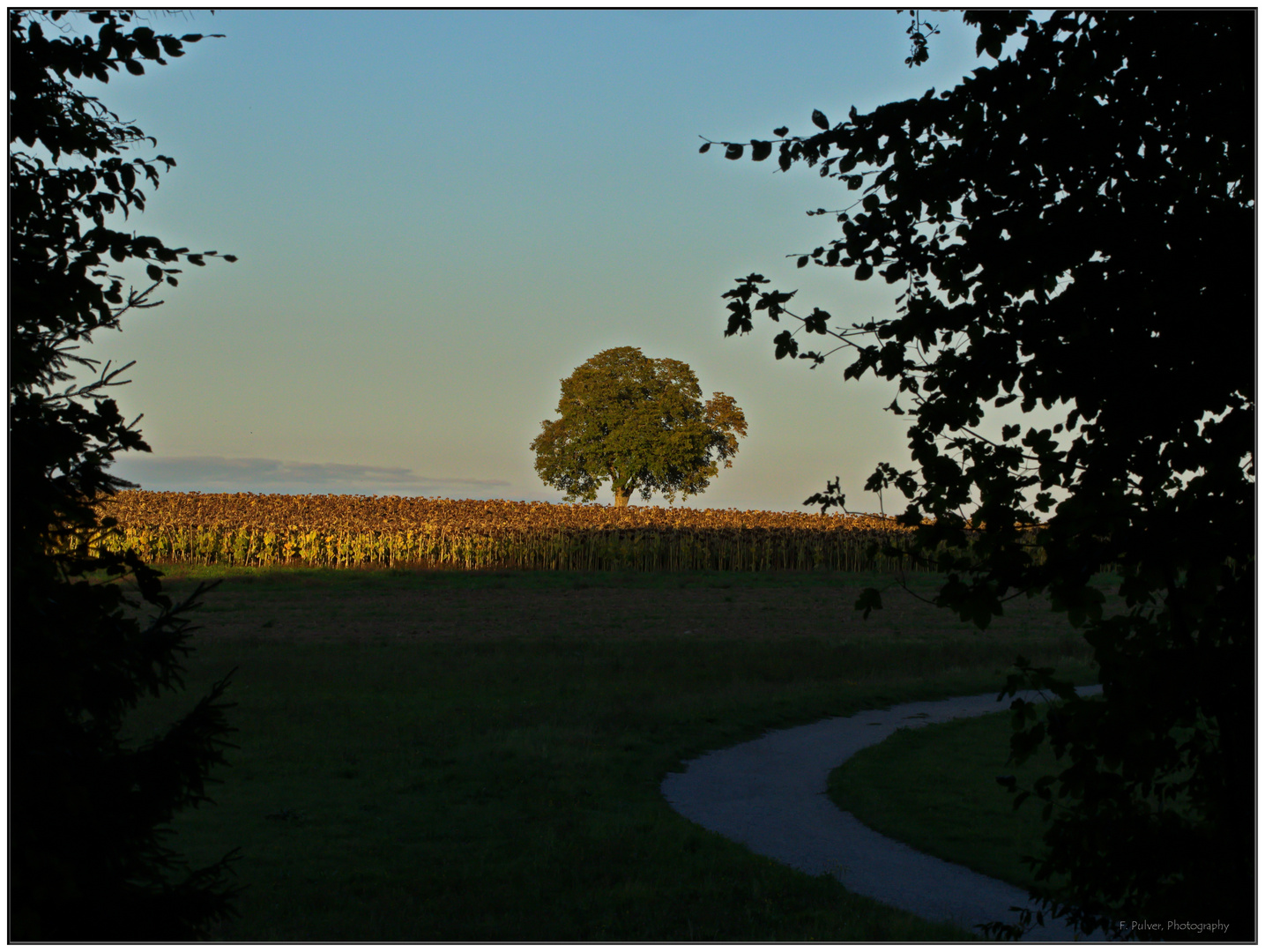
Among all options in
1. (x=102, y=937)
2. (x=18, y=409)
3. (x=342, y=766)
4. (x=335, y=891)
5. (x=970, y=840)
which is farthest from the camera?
(x=342, y=766)

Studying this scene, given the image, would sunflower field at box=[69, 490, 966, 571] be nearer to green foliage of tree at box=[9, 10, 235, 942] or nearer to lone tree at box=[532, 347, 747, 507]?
lone tree at box=[532, 347, 747, 507]

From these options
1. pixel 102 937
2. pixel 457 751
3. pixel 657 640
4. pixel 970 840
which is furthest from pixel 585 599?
pixel 102 937

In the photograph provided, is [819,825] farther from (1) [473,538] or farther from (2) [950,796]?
(1) [473,538]

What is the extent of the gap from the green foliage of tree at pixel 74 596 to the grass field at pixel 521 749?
2.22 meters

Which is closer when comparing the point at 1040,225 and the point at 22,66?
the point at 1040,225

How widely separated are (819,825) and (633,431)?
204 feet

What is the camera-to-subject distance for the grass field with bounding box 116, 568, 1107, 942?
708cm

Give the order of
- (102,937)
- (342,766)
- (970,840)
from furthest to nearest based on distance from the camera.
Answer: (342,766)
(970,840)
(102,937)

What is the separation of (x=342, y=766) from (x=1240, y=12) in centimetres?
1064

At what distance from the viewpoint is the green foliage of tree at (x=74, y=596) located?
3443 millimetres

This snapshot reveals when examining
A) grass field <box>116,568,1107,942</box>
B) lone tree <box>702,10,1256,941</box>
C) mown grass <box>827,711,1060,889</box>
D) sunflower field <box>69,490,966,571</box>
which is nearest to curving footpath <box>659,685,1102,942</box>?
mown grass <box>827,711,1060,889</box>

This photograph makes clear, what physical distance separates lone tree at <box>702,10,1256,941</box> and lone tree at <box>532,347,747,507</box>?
6652 centimetres

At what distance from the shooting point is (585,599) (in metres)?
33.3

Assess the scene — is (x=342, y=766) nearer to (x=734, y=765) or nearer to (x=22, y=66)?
(x=734, y=765)
